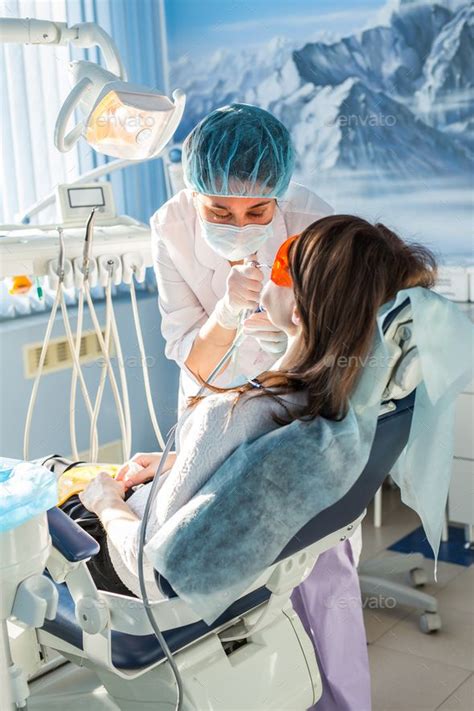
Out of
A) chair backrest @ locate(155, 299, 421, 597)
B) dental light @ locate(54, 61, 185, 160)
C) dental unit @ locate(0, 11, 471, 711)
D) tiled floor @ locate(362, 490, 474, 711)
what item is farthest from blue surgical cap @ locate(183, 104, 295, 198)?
tiled floor @ locate(362, 490, 474, 711)

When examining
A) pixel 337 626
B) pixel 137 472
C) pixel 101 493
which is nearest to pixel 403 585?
pixel 337 626

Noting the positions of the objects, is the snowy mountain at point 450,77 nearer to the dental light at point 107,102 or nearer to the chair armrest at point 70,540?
the dental light at point 107,102

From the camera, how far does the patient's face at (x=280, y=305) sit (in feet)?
4.80

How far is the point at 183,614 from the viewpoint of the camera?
55.7 inches

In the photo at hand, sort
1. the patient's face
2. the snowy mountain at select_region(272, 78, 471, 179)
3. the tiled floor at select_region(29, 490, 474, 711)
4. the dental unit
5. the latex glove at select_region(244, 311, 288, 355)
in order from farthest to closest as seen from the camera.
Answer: the snowy mountain at select_region(272, 78, 471, 179) < the tiled floor at select_region(29, 490, 474, 711) < the latex glove at select_region(244, 311, 288, 355) < the patient's face < the dental unit

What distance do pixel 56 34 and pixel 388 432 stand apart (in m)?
1.09

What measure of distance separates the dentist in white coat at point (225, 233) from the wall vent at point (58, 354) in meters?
1.00

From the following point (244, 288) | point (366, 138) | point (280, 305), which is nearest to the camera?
point (280, 305)

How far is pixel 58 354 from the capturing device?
3.01 metres

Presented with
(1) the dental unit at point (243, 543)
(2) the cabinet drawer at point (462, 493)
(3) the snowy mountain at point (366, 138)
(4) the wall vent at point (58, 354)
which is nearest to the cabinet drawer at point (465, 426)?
(2) the cabinet drawer at point (462, 493)

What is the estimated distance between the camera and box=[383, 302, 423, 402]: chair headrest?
1.36m

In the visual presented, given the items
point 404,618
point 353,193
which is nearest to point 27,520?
point 404,618

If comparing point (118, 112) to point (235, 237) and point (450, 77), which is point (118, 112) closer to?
point (235, 237)

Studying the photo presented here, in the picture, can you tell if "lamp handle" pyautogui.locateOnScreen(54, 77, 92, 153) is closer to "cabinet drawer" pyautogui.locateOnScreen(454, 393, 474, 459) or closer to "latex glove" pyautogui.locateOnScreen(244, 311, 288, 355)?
"latex glove" pyautogui.locateOnScreen(244, 311, 288, 355)
